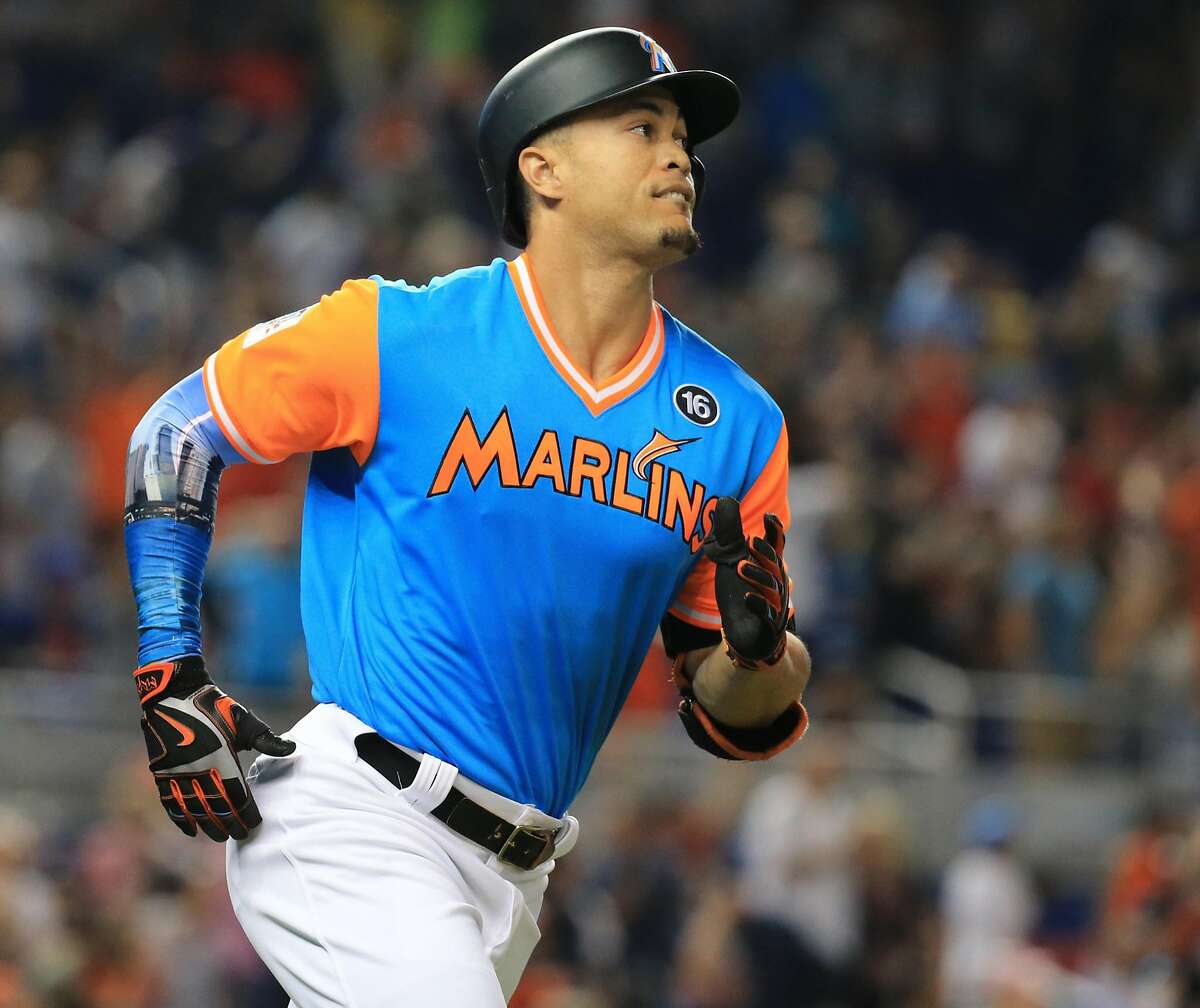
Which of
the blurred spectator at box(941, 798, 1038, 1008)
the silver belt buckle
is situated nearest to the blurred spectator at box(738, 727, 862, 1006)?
the blurred spectator at box(941, 798, 1038, 1008)

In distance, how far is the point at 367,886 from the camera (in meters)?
3.57

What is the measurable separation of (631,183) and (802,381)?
25.6 feet

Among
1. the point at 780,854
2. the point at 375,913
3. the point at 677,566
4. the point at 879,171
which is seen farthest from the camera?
the point at 879,171

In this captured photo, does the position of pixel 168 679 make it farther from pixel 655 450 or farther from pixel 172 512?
pixel 655 450

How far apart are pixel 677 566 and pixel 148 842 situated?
5049mm

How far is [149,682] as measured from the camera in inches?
141

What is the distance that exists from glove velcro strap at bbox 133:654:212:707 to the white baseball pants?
249mm

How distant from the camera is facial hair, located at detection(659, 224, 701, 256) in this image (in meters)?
3.85

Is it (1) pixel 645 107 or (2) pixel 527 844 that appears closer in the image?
(2) pixel 527 844

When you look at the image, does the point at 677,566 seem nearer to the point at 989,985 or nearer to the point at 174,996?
the point at 174,996

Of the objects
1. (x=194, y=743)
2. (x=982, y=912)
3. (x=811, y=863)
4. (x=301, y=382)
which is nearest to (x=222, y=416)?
(x=301, y=382)

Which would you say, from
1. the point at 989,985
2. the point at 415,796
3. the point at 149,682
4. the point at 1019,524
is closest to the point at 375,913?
the point at 415,796

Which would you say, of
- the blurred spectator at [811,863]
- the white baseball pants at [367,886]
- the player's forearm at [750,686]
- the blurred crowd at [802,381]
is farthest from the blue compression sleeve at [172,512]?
the blurred spectator at [811,863]

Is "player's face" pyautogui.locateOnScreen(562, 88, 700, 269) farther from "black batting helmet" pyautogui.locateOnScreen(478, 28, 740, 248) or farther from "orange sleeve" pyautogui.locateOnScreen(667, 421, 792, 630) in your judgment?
"orange sleeve" pyautogui.locateOnScreen(667, 421, 792, 630)
